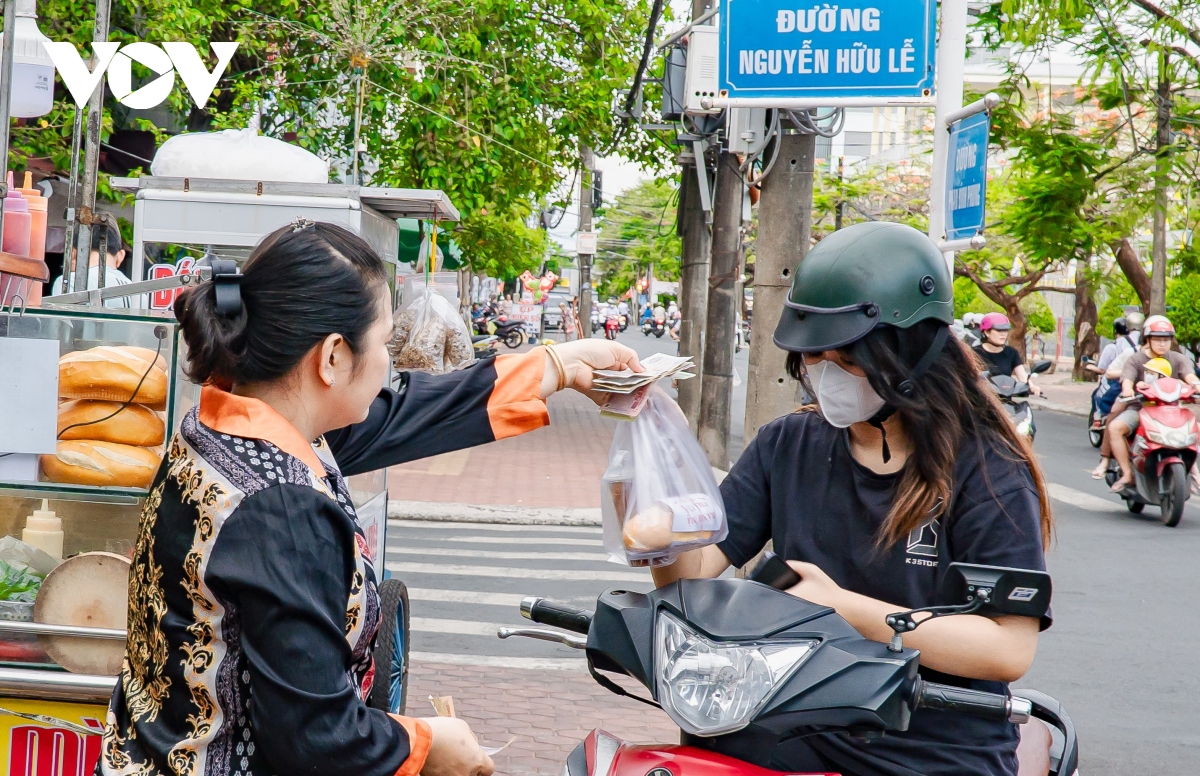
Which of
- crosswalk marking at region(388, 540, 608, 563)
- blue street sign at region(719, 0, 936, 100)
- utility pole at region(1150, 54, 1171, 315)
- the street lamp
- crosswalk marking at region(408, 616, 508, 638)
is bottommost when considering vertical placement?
crosswalk marking at region(408, 616, 508, 638)

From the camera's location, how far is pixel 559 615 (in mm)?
2049

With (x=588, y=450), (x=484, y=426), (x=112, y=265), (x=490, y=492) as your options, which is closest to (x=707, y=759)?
(x=484, y=426)

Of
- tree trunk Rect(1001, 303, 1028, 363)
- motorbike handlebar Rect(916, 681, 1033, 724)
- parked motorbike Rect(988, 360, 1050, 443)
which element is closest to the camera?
motorbike handlebar Rect(916, 681, 1033, 724)

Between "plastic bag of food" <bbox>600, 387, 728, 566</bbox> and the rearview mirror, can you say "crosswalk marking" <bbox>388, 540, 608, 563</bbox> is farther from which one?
the rearview mirror

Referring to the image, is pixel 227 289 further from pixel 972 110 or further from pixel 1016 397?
pixel 1016 397

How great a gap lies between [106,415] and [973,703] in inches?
83.2

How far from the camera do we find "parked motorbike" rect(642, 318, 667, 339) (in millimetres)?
59375

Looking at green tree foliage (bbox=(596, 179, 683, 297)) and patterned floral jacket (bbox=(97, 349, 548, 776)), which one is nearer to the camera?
patterned floral jacket (bbox=(97, 349, 548, 776))

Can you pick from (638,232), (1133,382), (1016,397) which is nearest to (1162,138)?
(1133,382)

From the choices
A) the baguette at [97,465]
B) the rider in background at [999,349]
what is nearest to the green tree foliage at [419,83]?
the rider in background at [999,349]

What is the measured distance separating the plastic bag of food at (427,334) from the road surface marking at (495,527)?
369 centimetres

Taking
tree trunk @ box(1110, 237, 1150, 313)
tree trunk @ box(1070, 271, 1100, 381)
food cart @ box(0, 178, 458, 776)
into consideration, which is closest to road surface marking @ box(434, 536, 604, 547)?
food cart @ box(0, 178, 458, 776)

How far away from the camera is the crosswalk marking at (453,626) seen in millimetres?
6285

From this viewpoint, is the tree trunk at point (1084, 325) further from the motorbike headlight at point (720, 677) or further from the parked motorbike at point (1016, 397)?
the motorbike headlight at point (720, 677)
